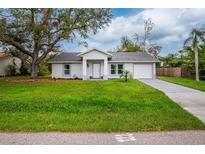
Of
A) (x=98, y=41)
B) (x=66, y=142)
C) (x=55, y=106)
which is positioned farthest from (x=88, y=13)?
(x=66, y=142)

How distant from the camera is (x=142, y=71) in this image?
3047 centimetres

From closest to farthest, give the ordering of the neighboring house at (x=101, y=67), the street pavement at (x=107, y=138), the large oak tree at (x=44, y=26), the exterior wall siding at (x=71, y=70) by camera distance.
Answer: the street pavement at (x=107, y=138) < the large oak tree at (x=44, y=26) < the neighboring house at (x=101, y=67) < the exterior wall siding at (x=71, y=70)

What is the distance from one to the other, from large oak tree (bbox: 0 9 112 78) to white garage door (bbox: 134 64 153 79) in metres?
5.84

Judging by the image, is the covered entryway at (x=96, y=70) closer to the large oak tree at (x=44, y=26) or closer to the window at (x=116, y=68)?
the window at (x=116, y=68)

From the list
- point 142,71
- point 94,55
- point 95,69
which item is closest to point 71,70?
point 95,69

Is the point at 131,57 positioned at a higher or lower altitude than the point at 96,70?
higher

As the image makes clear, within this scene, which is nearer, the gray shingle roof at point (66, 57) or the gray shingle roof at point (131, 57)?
the gray shingle roof at point (66, 57)

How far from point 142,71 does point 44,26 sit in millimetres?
10826

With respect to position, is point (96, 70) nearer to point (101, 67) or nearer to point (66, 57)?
point (101, 67)

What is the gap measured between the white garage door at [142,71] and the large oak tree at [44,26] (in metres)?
5.84

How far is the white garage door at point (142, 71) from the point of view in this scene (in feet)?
99.5

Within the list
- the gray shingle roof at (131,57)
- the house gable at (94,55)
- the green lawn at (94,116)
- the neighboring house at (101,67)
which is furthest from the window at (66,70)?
the green lawn at (94,116)
